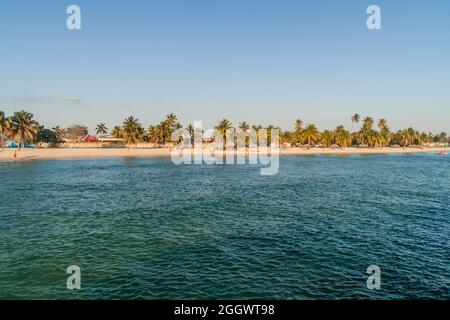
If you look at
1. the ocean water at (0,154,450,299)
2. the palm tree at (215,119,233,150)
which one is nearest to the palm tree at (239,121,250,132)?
the palm tree at (215,119,233,150)

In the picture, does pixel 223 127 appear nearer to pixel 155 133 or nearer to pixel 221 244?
pixel 155 133

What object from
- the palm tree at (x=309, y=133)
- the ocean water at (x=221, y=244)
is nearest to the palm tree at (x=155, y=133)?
the palm tree at (x=309, y=133)

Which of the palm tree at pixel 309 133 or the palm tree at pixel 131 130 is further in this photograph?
the palm tree at pixel 309 133

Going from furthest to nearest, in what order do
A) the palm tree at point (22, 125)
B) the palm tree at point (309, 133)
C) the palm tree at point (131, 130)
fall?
the palm tree at point (309, 133) < the palm tree at point (131, 130) < the palm tree at point (22, 125)

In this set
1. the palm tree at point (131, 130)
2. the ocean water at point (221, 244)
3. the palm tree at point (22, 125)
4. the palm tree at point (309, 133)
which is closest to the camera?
the ocean water at point (221, 244)

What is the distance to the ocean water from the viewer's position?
61.8 feet

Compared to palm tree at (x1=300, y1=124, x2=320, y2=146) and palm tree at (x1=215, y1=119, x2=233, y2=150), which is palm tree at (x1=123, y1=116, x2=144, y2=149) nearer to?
palm tree at (x1=215, y1=119, x2=233, y2=150)

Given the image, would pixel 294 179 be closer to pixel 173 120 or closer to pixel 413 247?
pixel 413 247

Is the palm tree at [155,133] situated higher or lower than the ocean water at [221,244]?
higher

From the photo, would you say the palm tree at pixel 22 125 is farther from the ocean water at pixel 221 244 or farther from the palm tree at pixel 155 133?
the ocean water at pixel 221 244

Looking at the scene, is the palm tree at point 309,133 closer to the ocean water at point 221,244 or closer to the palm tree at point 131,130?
the palm tree at point 131,130

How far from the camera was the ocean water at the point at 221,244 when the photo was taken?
18828 millimetres
